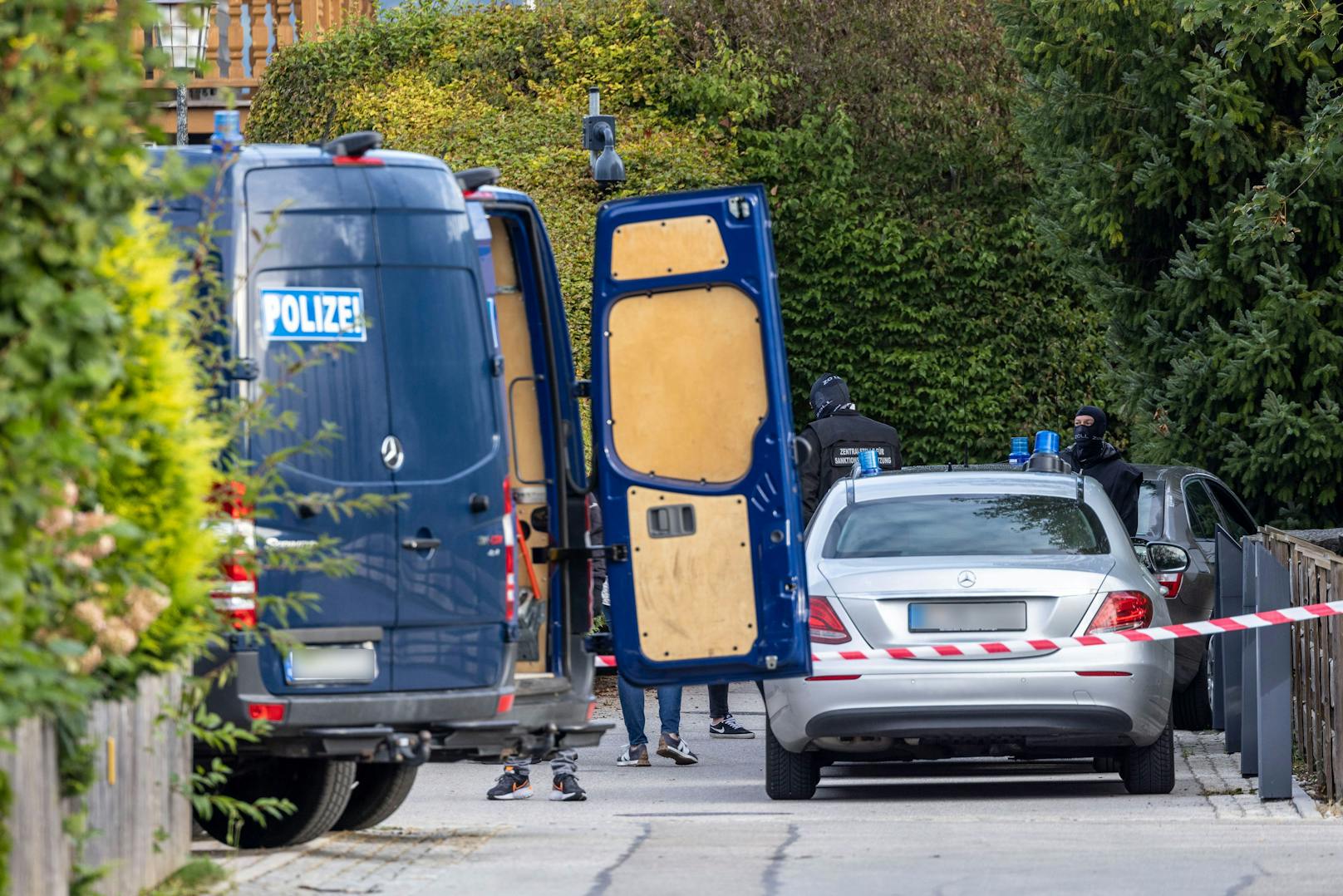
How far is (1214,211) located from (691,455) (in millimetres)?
9601

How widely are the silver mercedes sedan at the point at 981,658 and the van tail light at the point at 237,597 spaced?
138 inches

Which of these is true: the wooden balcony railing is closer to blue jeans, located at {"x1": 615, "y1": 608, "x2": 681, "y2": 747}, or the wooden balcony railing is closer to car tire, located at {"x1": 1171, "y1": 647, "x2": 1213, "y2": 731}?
blue jeans, located at {"x1": 615, "y1": 608, "x2": 681, "y2": 747}

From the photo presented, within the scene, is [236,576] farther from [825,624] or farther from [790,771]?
[790,771]

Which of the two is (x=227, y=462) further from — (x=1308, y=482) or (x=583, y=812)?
(x=1308, y=482)

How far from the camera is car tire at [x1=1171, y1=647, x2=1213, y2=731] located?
52.0 feet

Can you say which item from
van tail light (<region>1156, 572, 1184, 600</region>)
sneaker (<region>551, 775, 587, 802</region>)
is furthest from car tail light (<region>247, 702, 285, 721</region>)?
van tail light (<region>1156, 572, 1184, 600</region>)

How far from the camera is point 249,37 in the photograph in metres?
30.4

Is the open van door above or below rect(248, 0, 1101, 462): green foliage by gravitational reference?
below

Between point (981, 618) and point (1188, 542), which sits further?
point (1188, 542)

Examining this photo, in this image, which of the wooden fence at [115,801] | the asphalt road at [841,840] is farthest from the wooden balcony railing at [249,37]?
the wooden fence at [115,801]

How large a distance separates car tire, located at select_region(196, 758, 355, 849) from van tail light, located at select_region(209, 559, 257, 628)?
0.97 meters

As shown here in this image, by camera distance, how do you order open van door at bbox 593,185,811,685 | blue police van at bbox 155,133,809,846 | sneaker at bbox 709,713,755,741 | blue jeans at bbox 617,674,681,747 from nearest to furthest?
blue police van at bbox 155,133,809,846 → open van door at bbox 593,185,811,685 → blue jeans at bbox 617,674,681,747 → sneaker at bbox 709,713,755,741

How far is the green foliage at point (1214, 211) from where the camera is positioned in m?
18.5

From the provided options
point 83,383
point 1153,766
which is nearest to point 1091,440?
point 1153,766
